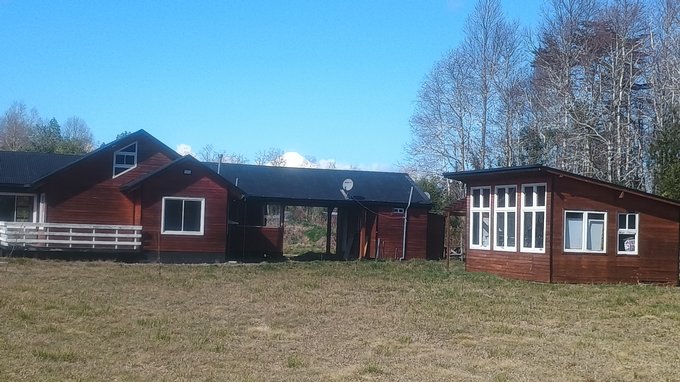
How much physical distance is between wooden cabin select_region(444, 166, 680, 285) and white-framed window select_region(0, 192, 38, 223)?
17.6m

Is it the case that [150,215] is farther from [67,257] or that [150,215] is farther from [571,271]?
[571,271]

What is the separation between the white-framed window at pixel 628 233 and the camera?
73.1ft

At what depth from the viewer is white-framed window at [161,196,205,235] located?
27938 mm

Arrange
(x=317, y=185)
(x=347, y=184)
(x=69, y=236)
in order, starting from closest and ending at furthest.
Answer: (x=69, y=236), (x=347, y=184), (x=317, y=185)

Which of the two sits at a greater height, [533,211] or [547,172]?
[547,172]

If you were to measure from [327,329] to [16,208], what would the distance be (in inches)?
820

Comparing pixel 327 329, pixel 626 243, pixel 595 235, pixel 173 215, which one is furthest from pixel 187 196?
pixel 327 329

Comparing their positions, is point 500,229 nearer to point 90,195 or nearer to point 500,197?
point 500,197

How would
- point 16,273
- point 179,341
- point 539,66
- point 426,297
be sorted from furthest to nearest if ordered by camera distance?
point 539,66 → point 16,273 → point 426,297 → point 179,341

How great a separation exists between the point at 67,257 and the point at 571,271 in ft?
55.2

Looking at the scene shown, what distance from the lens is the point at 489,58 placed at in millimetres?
42844

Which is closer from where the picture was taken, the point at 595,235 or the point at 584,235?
the point at 584,235

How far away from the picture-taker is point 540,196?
22172mm

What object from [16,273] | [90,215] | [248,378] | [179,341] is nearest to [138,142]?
[90,215]
